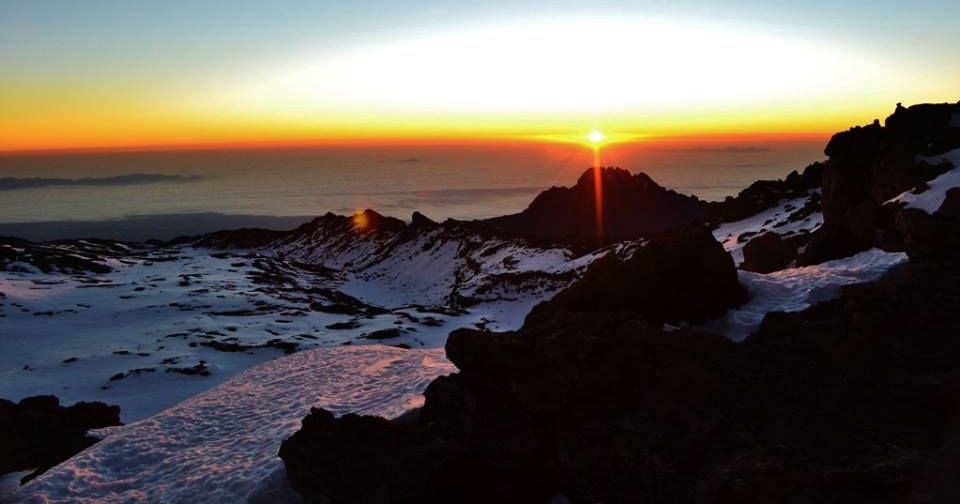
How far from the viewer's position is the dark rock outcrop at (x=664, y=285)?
1627cm

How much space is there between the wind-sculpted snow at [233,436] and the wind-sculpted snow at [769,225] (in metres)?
41.9

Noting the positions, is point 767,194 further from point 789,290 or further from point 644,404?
point 644,404

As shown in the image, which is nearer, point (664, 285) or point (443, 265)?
point (664, 285)

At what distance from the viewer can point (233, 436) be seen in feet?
60.9

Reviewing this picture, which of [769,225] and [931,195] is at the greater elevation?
[931,195]

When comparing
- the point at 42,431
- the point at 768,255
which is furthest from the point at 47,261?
the point at 768,255

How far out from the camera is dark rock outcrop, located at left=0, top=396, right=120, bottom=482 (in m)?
22.7

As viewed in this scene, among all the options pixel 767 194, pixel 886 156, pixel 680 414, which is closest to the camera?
pixel 680 414

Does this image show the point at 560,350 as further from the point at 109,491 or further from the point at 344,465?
the point at 109,491

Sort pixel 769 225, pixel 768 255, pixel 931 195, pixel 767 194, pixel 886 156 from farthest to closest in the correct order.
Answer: pixel 767 194
pixel 769 225
pixel 886 156
pixel 768 255
pixel 931 195

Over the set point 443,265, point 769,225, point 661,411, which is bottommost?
point 443,265

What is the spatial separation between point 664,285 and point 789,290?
3.68 m

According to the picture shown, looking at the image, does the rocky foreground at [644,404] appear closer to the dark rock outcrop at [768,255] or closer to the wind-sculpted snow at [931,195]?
the wind-sculpted snow at [931,195]

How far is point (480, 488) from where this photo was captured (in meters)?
12.9
